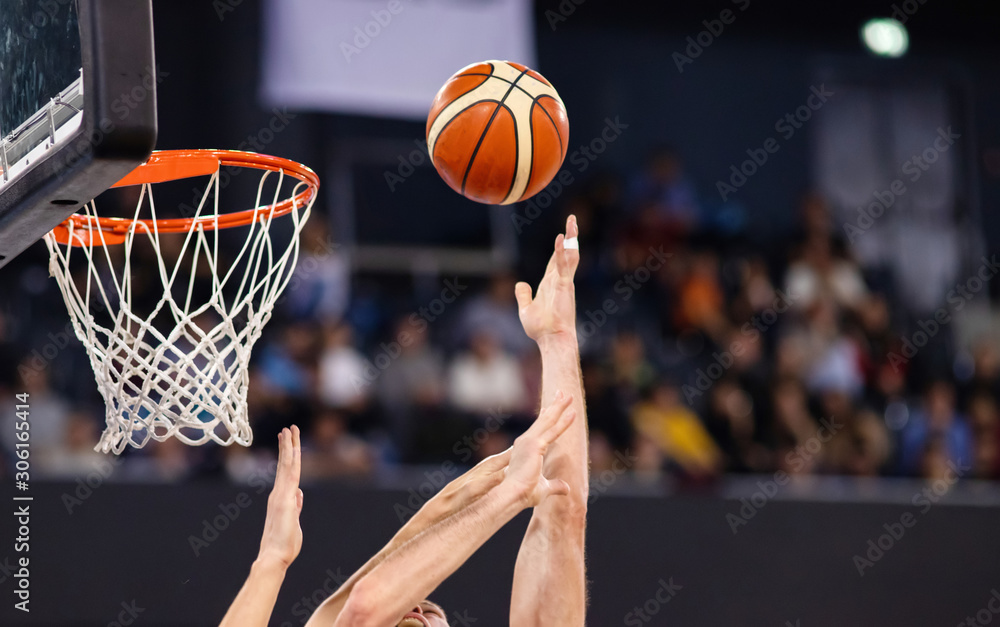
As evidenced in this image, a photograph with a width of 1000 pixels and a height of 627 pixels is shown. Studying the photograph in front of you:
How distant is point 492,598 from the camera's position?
6.13 m

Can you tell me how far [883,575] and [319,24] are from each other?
210 inches

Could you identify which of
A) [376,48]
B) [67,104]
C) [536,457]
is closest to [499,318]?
[376,48]

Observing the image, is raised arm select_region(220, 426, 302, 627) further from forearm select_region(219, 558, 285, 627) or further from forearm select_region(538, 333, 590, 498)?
forearm select_region(538, 333, 590, 498)

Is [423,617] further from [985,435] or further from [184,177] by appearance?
[985,435]

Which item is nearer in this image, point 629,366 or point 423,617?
point 423,617

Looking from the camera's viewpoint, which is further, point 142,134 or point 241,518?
point 241,518

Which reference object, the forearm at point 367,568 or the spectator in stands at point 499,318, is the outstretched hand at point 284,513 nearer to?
the forearm at point 367,568

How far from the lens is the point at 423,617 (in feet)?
9.61

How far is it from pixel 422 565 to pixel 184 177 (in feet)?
4.13

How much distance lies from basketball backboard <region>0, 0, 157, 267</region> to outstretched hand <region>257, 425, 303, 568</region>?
87cm

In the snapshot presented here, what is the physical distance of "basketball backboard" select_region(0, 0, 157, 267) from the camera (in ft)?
7.15

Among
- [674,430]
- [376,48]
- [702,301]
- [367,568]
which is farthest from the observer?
[376,48]

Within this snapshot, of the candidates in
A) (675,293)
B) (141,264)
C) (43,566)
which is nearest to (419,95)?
(675,293)

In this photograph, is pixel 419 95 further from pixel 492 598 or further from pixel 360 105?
pixel 492 598
